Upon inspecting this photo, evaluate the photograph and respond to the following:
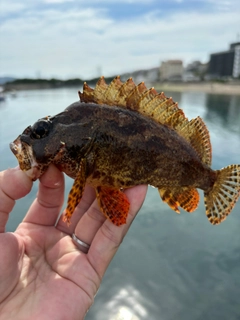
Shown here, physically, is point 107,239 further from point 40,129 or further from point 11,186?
point 40,129

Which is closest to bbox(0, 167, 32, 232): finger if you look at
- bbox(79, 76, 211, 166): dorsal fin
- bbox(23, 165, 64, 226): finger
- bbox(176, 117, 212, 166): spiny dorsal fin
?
bbox(23, 165, 64, 226): finger

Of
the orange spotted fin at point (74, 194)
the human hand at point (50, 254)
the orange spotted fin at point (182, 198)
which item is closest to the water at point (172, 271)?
the human hand at point (50, 254)

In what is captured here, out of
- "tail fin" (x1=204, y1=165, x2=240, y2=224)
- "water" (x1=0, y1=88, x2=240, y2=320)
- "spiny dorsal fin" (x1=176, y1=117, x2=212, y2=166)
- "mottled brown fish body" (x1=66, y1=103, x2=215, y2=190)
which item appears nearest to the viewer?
"mottled brown fish body" (x1=66, y1=103, x2=215, y2=190)

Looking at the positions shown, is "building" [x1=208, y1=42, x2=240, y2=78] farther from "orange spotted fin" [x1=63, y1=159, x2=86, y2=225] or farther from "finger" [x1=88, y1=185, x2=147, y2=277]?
"orange spotted fin" [x1=63, y1=159, x2=86, y2=225]

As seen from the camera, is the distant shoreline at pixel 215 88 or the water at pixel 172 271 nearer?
the water at pixel 172 271

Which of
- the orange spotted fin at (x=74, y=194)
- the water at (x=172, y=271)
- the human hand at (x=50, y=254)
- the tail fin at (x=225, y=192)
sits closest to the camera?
the human hand at (x=50, y=254)

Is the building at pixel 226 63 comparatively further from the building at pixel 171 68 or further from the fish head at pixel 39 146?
the fish head at pixel 39 146
